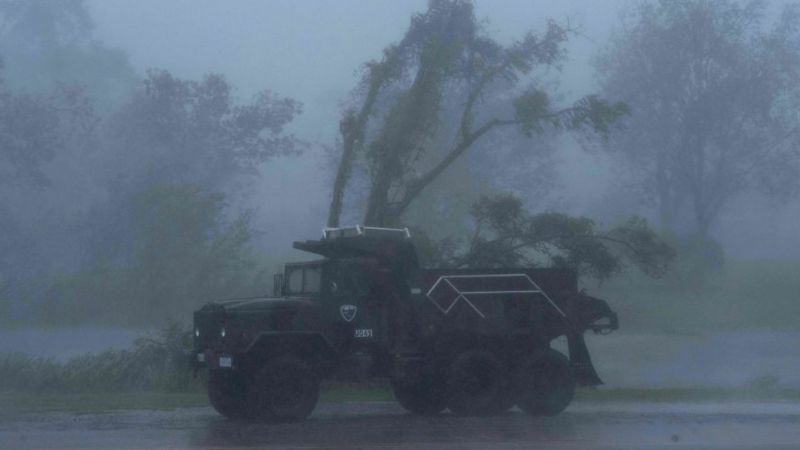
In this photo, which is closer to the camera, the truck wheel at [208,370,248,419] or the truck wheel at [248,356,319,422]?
the truck wheel at [248,356,319,422]

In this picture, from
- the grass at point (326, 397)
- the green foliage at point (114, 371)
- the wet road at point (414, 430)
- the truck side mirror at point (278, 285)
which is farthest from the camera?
the green foliage at point (114, 371)

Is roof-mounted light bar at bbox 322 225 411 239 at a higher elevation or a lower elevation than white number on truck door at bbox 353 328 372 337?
higher

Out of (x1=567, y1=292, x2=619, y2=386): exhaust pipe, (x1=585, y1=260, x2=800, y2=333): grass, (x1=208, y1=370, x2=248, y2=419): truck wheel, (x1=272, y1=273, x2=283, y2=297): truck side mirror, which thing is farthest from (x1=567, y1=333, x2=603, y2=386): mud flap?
(x1=585, y1=260, x2=800, y2=333): grass

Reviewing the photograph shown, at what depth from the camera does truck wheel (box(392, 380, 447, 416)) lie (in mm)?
18578

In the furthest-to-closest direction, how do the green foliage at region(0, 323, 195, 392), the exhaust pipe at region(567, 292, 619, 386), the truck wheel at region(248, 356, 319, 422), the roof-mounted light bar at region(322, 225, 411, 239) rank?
the green foliage at region(0, 323, 195, 392) < the exhaust pipe at region(567, 292, 619, 386) < the roof-mounted light bar at region(322, 225, 411, 239) < the truck wheel at region(248, 356, 319, 422)

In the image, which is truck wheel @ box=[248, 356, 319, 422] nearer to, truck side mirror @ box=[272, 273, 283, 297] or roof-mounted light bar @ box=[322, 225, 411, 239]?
truck side mirror @ box=[272, 273, 283, 297]

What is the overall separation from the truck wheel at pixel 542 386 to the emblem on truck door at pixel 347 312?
2.83 meters

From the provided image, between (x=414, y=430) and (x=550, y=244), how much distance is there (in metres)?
9.56

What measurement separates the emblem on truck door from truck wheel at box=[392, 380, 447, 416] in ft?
4.31

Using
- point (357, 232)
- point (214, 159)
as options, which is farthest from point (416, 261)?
point (214, 159)

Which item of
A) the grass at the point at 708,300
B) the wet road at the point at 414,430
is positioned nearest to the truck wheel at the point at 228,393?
the wet road at the point at 414,430

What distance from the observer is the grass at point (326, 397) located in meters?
19.3

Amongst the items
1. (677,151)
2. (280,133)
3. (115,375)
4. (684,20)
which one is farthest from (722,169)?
(115,375)

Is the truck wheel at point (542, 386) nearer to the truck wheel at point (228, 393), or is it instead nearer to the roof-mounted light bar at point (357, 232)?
the roof-mounted light bar at point (357, 232)
